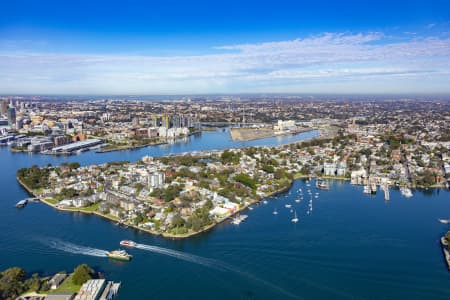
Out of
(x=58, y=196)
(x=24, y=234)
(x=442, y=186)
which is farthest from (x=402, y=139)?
(x=24, y=234)

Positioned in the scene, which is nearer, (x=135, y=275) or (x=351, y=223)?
(x=135, y=275)

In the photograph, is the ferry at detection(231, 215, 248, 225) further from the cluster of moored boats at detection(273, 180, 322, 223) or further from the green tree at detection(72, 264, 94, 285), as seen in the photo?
the green tree at detection(72, 264, 94, 285)

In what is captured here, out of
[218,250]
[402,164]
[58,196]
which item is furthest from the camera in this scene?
[402,164]

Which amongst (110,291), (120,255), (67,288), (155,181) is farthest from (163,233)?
(155,181)

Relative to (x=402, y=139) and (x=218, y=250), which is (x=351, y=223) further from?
(x=402, y=139)

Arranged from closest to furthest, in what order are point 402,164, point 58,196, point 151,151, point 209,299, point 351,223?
point 209,299 < point 351,223 < point 58,196 < point 402,164 < point 151,151

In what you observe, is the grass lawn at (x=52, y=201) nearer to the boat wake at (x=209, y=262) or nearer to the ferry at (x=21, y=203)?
the ferry at (x=21, y=203)
